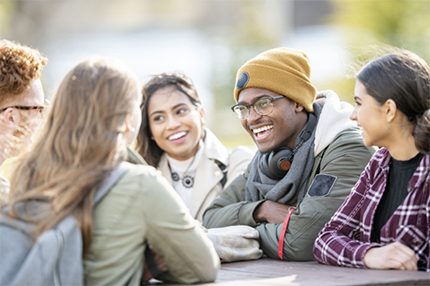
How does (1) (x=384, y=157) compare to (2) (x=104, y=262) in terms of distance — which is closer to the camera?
(2) (x=104, y=262)

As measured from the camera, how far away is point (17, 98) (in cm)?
382

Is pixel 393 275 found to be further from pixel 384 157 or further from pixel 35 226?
pixel 35 226

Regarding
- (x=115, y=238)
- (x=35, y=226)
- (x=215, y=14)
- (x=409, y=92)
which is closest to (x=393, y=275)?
(x=409, y=92)

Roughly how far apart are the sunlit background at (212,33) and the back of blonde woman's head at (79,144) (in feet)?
0.81

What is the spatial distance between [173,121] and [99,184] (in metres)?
2.45

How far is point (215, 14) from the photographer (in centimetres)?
4259

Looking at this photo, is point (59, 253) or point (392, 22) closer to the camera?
point (59, 253)

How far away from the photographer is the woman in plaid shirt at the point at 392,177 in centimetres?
295

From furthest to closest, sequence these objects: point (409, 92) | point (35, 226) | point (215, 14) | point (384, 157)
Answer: point (215, 14)
point (384, 157)
point (409, 92)
point (35, 226)

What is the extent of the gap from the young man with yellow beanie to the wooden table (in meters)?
0.32

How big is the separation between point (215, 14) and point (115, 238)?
4125 cm

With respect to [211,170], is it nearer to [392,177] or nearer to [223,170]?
[223,170]

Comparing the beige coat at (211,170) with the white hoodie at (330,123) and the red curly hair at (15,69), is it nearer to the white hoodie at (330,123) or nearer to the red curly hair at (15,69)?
the white hoodie at (330,123)

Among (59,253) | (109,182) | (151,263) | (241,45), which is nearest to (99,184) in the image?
(109,182)
